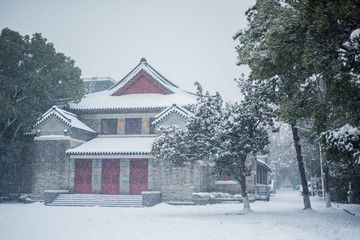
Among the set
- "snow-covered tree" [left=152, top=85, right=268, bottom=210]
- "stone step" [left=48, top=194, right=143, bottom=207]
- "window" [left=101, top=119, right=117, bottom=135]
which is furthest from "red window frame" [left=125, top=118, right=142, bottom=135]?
"snow-covered tree" [left=152, top=85, right=268, bottom=210]

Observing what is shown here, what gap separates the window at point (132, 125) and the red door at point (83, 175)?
4180mm

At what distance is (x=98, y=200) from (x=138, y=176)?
343 cm

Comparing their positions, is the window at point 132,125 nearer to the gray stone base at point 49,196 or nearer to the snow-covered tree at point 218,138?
the gray stone base at point 49,196

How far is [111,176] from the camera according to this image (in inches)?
1084

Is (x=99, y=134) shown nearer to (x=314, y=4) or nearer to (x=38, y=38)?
(x=38, y=38)

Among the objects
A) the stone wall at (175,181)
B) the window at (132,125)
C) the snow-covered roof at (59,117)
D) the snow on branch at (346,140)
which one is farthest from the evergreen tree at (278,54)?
the snow-covered roof at (59,117)

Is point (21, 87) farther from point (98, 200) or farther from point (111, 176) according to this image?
point (98, 200)

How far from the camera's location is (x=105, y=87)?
42.4m

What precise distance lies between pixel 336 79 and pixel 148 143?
17.4 meters

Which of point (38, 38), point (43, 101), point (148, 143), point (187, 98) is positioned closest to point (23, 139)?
point (43, 101)

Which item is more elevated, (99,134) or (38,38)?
(38,38)

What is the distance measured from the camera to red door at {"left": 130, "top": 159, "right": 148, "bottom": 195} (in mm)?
26922

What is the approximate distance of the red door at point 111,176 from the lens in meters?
27.3

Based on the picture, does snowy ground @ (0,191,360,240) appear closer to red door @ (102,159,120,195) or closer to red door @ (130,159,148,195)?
red door @ (130,159,148,195)
